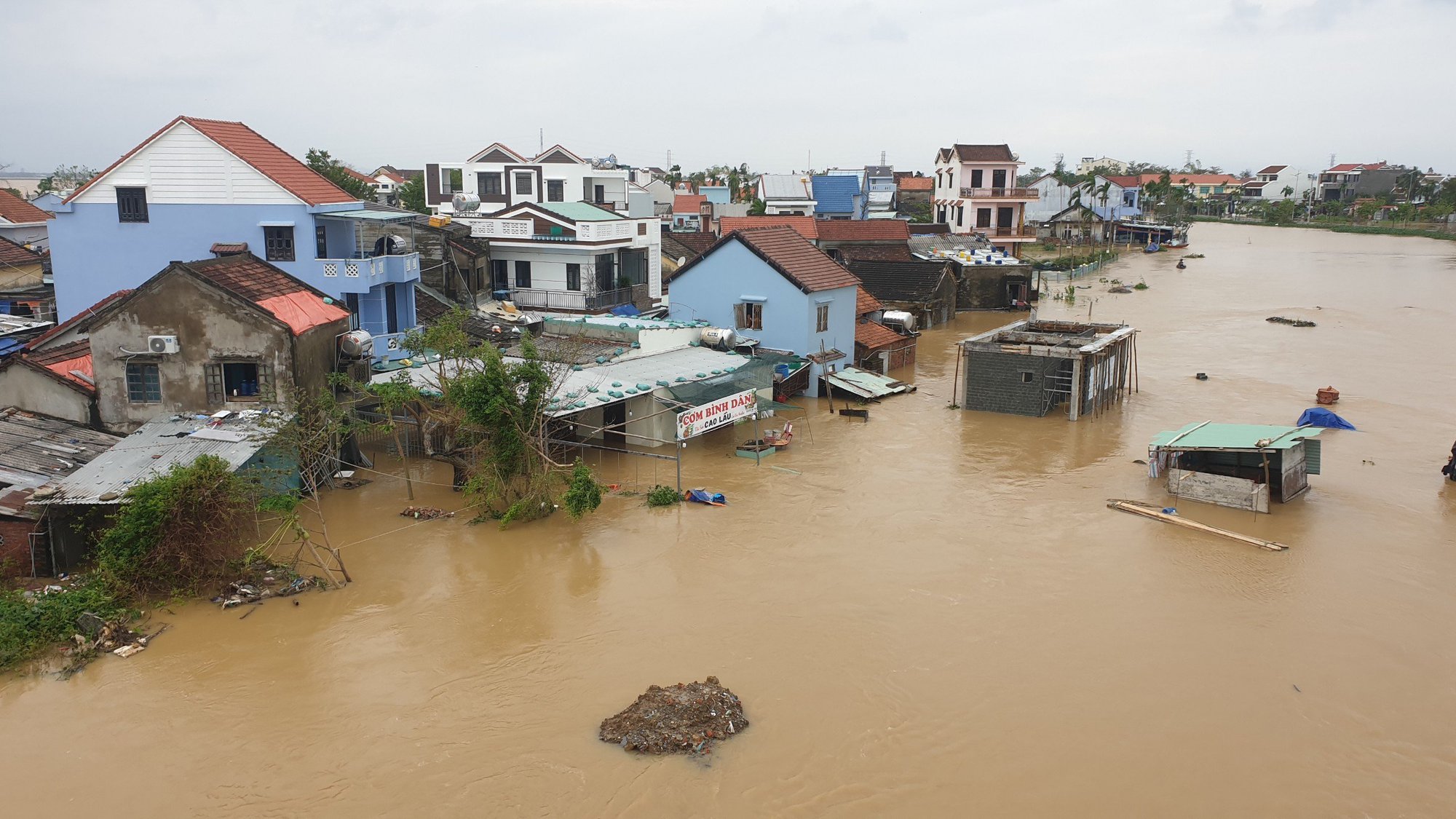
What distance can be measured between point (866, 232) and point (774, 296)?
25.5m

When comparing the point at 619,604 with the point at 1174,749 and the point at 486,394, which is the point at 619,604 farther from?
the point at 1174,749

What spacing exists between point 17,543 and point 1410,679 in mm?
19781

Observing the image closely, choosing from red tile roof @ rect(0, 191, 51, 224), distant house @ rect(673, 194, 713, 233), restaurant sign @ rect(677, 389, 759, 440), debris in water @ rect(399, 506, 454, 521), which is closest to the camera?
debris in water @ rect(399, 506, 454, 521)

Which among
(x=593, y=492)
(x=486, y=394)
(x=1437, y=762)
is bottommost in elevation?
(x=1437, y=762)

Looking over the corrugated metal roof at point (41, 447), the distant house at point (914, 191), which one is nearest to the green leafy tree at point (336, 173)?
the corrugated metal roof at point (41, 447)

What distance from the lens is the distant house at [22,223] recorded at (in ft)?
123

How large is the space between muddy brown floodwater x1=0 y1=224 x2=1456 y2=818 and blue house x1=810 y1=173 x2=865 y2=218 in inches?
1820

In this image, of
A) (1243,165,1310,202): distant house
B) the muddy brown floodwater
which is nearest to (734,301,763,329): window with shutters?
the muddy brown floodwater

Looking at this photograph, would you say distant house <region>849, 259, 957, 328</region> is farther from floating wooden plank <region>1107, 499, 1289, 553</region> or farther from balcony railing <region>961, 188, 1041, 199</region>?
floating wooden plank <region>1107, 499, 1289, 553</region>

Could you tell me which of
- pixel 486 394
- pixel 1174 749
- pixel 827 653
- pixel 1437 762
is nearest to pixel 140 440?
pixel 486 394

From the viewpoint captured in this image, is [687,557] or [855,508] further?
[855,508]

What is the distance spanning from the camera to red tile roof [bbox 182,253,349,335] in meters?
18.5

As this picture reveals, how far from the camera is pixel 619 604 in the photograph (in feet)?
49.4

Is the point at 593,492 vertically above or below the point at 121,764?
above
